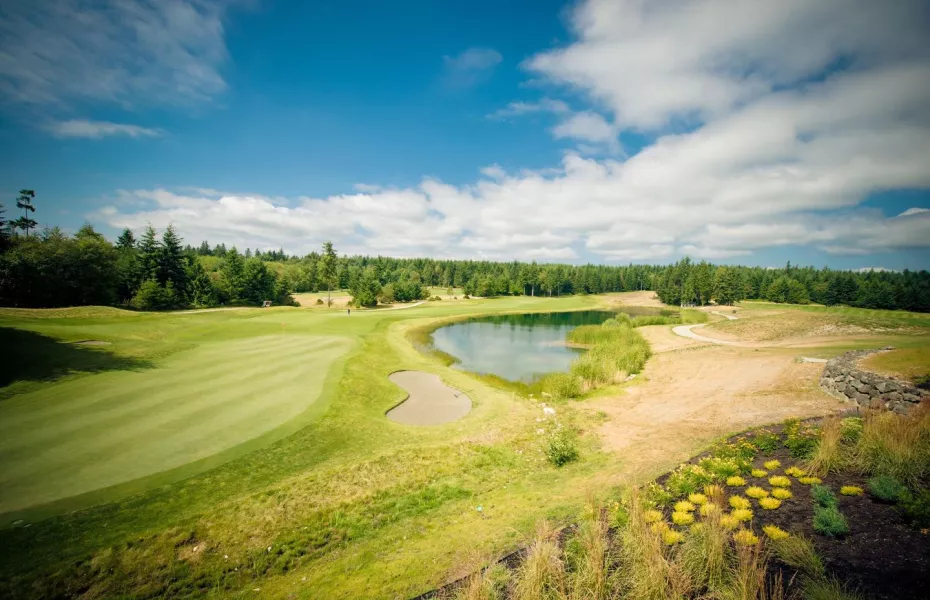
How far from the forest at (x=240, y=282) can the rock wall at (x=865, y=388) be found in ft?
153

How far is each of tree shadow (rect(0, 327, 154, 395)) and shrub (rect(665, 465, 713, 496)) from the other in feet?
72.4

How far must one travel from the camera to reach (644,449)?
11930mm

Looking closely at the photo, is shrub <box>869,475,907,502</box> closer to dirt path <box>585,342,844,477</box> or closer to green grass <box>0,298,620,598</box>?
dirt path <box>585,342,844,477</box>

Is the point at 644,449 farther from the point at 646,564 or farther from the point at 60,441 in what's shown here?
the point at 60,441

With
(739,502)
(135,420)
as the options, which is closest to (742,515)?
(739,502)

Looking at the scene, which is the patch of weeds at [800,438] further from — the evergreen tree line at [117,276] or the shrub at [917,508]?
the evergreen tree line at [117,276]

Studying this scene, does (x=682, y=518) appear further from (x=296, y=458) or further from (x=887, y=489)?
(x=296, y=458)

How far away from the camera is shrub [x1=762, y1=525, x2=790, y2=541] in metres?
5.74

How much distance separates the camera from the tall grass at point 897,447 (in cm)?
685

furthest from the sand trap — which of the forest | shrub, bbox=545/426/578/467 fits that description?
the forest

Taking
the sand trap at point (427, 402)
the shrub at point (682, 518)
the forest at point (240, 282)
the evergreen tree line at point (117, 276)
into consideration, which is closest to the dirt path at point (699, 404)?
the shrub at point (682, 518)

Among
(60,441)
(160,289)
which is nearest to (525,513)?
(60,441)

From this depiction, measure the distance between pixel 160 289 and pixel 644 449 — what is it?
67.4 metres

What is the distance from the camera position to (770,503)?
6.81 meters
